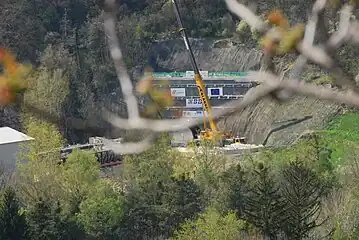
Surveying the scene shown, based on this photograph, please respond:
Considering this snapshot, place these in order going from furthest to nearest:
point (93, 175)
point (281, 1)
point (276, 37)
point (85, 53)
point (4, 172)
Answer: point (85, 53), point (4, 172), point (93, 175), point (281, 1), point (276, 37)

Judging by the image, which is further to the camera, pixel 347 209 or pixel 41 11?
pixel 41 11

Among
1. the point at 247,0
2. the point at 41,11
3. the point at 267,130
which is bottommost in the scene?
the point at 247,0

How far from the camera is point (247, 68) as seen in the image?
1344 cm

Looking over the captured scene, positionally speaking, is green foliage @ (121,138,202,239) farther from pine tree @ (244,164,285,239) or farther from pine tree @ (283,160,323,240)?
pine tree @ (283,160,323,240)

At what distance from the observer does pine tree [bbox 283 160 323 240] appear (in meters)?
→ 7.04

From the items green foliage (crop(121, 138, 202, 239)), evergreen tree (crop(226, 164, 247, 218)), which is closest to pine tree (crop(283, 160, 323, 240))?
evergreen tree (crop(226, 164, 247, 218))

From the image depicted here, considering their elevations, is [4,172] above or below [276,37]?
above

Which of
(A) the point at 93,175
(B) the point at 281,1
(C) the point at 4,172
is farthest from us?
(C) the point at 4,172

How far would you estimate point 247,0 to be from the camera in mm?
1628

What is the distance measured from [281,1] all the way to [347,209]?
16.3 feet

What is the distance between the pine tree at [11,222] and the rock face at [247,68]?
4.50m

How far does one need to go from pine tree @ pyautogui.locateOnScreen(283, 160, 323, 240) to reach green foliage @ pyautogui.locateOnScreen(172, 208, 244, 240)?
1.90ft

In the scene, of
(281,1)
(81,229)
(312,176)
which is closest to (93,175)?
(81,229)

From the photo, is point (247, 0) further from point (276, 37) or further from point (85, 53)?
point (85, 53)
